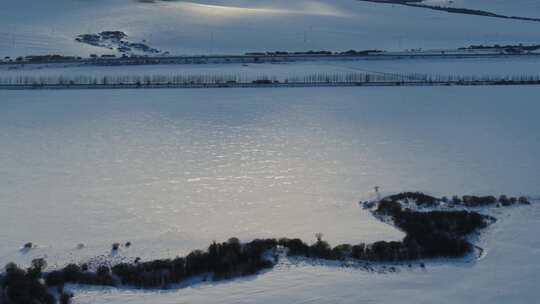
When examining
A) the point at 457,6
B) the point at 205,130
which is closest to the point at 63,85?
the point at 205,130

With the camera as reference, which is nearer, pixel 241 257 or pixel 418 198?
pixel 241 257

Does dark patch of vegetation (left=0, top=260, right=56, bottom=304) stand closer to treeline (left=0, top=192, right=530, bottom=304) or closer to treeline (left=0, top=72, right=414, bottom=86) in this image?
treeline (left=0, top=192, right=530, bottom=304)

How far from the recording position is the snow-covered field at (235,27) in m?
24.0

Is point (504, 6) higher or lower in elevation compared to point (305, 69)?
higher

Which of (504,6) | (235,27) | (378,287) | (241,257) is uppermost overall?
(504,6)

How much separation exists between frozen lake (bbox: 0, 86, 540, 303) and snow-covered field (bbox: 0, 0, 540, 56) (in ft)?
27.5

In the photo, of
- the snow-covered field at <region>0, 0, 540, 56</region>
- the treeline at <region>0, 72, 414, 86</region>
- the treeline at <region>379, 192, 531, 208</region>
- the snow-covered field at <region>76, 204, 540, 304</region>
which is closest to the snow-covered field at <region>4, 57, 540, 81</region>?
the treeline at <region>0, 72, 414, 86</region>

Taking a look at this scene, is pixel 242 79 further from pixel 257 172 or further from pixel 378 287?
pixel 378 287

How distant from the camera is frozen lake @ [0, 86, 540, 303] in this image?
722 centimetres

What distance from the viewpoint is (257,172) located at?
398 inches

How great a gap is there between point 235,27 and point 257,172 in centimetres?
1754

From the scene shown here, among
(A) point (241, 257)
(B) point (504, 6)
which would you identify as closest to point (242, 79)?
(A) point (241, 257)

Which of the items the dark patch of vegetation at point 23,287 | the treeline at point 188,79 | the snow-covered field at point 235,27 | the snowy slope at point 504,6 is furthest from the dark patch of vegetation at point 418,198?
the snowy slope at point 504,6

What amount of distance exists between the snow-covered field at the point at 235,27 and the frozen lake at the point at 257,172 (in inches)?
330
